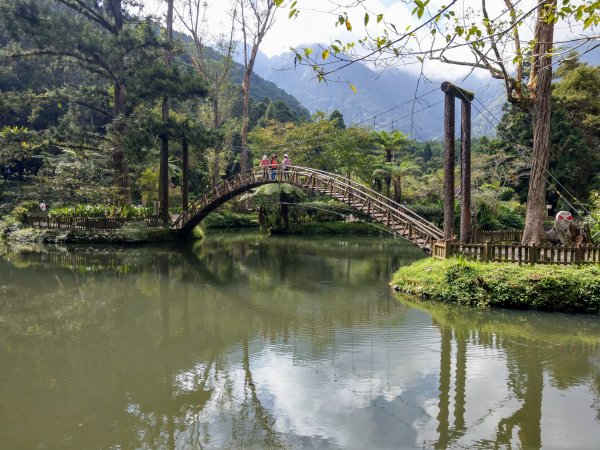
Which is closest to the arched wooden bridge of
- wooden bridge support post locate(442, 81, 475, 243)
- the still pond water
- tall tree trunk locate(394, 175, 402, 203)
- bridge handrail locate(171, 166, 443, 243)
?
bridge handrail locate(171, 166, 443, 243)

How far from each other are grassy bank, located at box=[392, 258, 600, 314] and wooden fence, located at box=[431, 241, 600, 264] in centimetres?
31

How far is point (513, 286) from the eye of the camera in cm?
1052

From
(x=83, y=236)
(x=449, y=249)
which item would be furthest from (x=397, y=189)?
(x=449, y=249)

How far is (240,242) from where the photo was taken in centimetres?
2716

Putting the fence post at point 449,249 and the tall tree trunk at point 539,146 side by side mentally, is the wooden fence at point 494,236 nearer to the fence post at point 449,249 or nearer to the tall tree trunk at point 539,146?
the tall tree trunk at point 539,146

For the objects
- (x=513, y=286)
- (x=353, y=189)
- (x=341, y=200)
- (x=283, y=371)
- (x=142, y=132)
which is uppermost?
(x=142, y=132)

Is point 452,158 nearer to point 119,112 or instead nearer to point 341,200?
point 341,200

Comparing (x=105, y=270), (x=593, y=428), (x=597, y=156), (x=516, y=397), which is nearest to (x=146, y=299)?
(x=105, y=270)

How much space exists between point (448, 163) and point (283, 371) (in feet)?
28.0

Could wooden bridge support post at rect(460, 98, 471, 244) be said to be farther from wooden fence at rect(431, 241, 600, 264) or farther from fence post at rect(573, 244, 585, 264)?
fence post at rect(573, 244, 585, 264)

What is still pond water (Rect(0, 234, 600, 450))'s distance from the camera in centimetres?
534

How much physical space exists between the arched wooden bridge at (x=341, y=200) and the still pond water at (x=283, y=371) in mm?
2208

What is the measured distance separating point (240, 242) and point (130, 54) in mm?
11039

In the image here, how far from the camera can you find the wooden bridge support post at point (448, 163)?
522 inches
